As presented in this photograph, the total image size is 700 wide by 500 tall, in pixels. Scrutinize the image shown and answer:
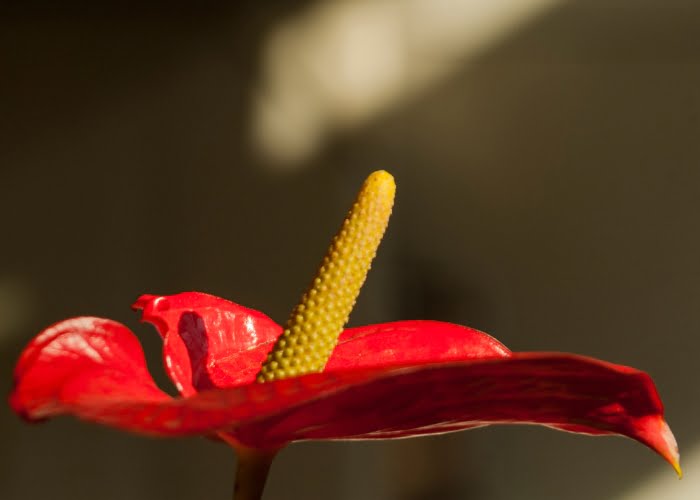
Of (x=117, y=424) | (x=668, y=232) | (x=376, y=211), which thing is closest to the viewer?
(x=117, y=424)

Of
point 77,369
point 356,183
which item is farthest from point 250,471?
point 356,183

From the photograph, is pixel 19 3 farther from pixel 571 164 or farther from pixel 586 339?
pixel 586 339

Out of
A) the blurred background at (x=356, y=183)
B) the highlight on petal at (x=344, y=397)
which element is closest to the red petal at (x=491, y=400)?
the highlight on petal at (x=344, y=397)

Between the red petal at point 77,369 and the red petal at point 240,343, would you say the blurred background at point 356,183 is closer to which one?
the red petal at point 240,343

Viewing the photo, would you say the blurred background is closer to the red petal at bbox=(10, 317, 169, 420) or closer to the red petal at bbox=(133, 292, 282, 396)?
the red petal at bbox=(133, 292, 282, 396)

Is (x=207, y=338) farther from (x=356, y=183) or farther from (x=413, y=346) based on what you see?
(x=356, y=183)

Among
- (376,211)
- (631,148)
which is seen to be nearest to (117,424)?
(376,211)
